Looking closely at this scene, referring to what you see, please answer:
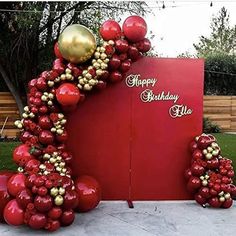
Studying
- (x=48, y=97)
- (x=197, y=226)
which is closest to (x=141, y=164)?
(x=197, y=226)

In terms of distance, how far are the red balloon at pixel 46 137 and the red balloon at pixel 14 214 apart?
0.73 m

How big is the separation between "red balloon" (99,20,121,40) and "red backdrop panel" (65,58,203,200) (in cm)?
55

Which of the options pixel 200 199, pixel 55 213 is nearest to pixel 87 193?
pixel 55 213

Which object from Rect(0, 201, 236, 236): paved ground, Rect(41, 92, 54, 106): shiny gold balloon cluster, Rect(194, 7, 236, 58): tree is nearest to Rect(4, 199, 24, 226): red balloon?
Rect(0, 201, 236, 236): paved ground

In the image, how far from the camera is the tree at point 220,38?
30953 millimetres

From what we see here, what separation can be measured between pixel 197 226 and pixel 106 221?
0.95 meters

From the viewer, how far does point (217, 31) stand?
33.0m

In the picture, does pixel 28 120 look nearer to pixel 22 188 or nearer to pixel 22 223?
pixel 22 188

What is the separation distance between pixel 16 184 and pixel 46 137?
60cm

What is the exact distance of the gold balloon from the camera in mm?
4293

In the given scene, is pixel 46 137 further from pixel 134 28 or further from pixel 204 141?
pixel 204 141

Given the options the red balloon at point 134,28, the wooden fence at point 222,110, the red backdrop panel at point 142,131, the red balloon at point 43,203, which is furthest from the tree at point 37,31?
the red balloon at point 43,203

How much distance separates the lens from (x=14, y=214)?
388 cm

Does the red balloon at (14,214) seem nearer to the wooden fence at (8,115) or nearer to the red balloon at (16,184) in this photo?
the red balloon at (16,184)
